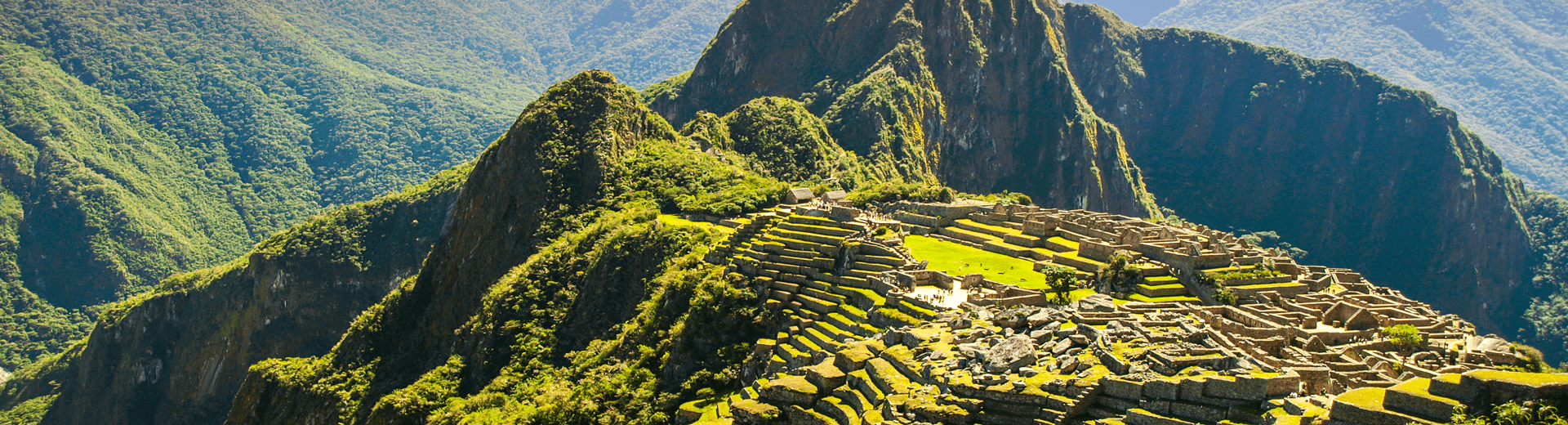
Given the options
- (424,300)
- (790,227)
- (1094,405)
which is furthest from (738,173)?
Answer: (1094,405)

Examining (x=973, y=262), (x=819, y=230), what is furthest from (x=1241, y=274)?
(x=819, y=230)

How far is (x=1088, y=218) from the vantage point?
279 feet

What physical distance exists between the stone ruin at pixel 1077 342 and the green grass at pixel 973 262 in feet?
5.30

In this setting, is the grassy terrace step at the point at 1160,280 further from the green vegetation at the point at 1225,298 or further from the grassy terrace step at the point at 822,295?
the grassy terrace step at the point at 822,295

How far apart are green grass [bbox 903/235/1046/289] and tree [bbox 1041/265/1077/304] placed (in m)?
1.07

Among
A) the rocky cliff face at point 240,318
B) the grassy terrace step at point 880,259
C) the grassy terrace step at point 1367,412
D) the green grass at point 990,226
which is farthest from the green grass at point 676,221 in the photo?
the grassy terrace step at point 1367,412

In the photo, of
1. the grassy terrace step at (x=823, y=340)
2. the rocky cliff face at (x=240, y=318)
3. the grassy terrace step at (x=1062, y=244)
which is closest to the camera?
the grassy terrace step at (x=823, y=340)

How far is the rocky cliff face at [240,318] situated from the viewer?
Answer: 151 meters

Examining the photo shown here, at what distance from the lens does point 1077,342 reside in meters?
31.5

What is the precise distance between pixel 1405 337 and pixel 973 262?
22117 mm

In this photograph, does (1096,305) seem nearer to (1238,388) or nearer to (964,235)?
(1238,388)

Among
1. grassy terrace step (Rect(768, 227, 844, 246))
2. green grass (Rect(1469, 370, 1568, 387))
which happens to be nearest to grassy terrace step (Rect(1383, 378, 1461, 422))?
green grass (Rect(1469, 370, 1568, 387))

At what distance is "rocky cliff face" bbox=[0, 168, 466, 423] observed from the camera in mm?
150875

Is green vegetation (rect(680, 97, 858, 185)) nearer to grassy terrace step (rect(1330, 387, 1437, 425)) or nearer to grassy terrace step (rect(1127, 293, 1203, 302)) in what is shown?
grassy terrace step (rect(1127, 293, 1203, 302))
